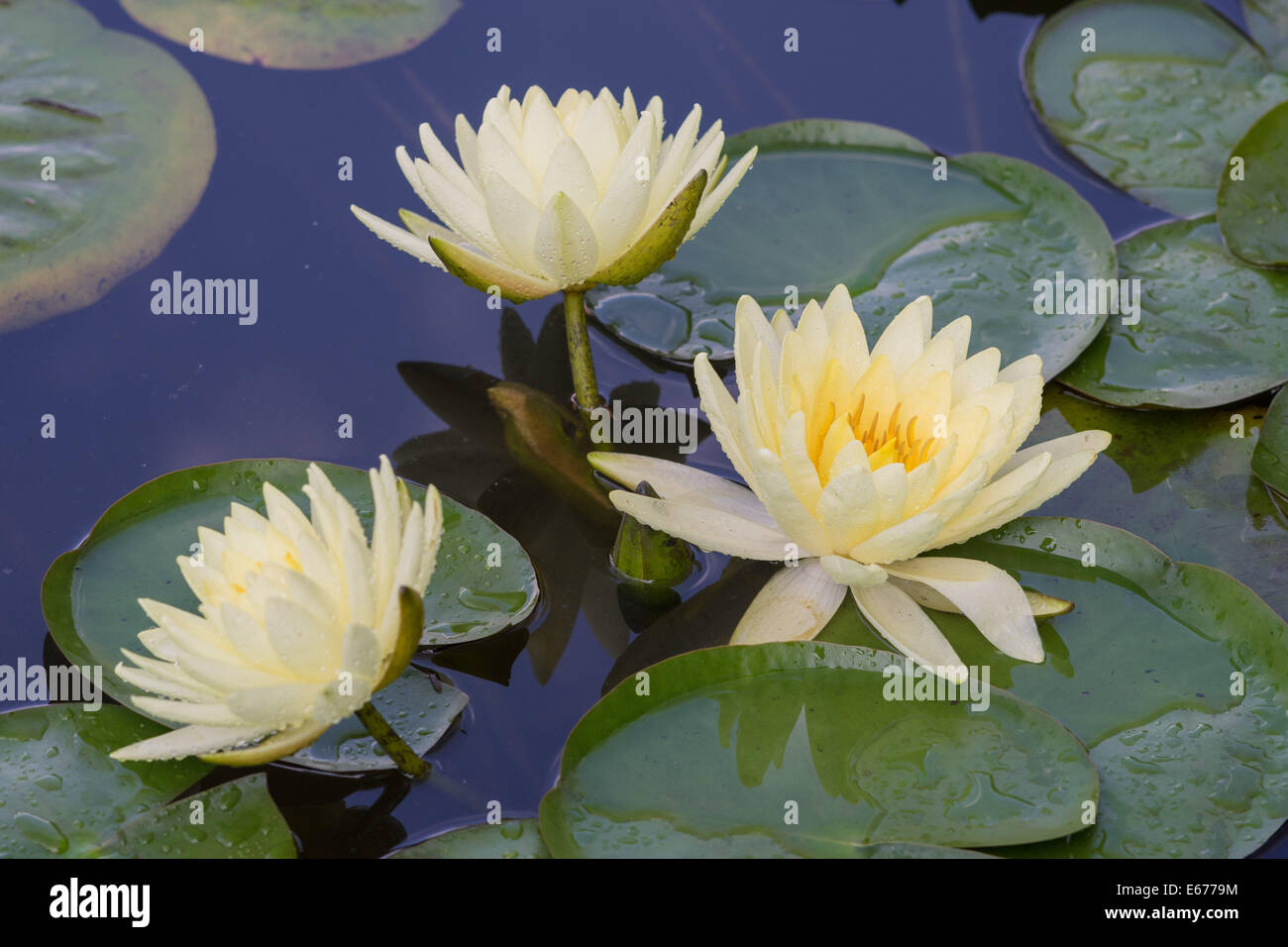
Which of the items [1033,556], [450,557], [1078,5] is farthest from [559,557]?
[1078,5]

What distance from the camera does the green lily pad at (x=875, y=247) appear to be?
317cm

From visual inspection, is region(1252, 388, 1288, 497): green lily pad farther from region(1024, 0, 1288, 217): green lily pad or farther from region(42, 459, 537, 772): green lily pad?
region(42, 459, 537, 772): green lily pad

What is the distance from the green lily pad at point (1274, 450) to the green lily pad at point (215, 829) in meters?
A: 2.48

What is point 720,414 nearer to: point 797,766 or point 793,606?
point 793,606

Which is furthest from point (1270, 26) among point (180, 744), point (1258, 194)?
point (180, 744)

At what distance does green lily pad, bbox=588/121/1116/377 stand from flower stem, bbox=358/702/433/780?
4.67 ft

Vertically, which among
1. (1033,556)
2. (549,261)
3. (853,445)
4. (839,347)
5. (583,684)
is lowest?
(583,684)

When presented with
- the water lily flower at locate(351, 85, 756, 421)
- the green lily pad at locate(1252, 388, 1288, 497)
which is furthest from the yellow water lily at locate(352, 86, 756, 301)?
the green lily pad at locate(1252, 388, 1288, 497)

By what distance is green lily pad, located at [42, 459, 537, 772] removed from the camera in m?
2.32

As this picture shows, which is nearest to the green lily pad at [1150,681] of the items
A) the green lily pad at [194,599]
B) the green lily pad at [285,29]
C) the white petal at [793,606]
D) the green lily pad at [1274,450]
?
the white petal at [793,606]

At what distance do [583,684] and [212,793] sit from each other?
83cm

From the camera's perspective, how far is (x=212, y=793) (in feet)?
6.96

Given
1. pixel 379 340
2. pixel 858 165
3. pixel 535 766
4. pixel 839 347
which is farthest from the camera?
pixel 858 165
